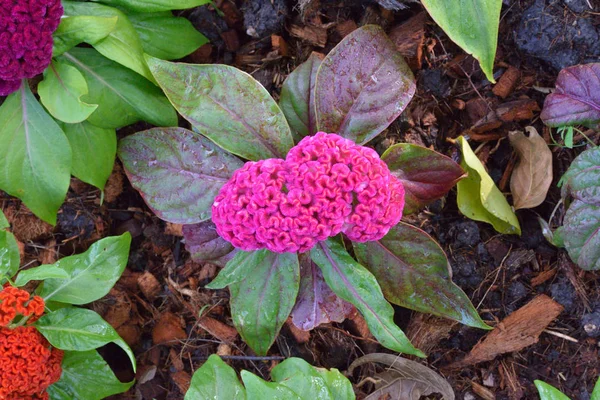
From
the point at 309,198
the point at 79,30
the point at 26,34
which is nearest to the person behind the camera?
the point at 309,198

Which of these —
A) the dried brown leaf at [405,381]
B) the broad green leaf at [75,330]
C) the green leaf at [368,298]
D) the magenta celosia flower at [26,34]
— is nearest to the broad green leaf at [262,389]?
the green leaf at [368,298]

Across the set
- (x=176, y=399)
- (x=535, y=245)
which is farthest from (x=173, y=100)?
(x=535, y=245)

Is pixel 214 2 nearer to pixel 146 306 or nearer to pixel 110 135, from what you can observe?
pixel 110 135

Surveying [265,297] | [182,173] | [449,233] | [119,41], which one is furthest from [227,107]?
[449,233]

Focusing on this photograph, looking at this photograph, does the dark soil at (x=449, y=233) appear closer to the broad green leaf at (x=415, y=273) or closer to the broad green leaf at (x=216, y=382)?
the broad green leaf at (x=415, y=273)

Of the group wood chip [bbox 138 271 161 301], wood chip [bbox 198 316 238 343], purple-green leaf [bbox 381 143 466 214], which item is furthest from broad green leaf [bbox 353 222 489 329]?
wood chip [bbox 138 271 161 301]

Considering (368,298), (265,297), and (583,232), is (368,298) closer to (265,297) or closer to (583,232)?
(265,297)
